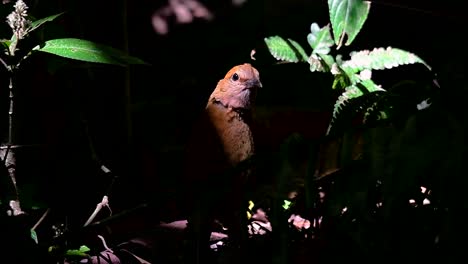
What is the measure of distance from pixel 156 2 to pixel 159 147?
95 cm

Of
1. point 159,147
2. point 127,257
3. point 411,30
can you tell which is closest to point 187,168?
point 127,257

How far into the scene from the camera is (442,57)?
3.47m

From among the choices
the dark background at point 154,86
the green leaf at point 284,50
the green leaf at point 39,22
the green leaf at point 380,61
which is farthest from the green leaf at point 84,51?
the green leaf at point 380,61

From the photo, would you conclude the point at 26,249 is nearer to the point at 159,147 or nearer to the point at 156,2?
the point at 159,147

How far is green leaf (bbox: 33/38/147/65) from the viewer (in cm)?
193

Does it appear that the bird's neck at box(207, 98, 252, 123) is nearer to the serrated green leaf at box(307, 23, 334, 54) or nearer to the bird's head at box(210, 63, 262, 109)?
the bird's head at box(210, 63, 262, 109)

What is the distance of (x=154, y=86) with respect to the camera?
3.86 metres

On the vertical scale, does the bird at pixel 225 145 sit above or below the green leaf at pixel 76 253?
above

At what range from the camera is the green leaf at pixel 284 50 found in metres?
3.01

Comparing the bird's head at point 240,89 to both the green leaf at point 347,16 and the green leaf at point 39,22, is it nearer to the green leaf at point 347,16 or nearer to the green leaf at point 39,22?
the green leaf at point 347,16

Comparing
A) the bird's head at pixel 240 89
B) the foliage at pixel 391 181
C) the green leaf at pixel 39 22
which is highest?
the green leaf at pixel 39 22

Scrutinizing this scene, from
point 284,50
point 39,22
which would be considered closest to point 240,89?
point 284,50

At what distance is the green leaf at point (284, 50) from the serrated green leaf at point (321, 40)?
14 centimetres

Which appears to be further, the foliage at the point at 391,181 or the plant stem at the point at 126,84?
the plant stem at the point at 126,84
